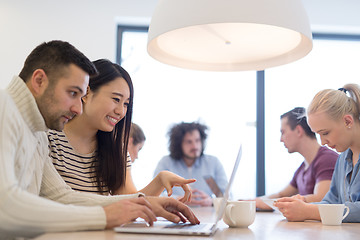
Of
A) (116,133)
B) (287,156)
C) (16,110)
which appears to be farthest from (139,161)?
(16,110)

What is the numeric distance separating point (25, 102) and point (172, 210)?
0.55 meters

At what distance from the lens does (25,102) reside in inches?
44.8

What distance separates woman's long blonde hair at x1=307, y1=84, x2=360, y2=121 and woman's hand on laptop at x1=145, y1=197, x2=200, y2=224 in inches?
38.3

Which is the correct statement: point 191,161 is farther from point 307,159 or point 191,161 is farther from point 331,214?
point 331,214

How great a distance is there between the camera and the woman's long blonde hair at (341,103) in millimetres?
1867

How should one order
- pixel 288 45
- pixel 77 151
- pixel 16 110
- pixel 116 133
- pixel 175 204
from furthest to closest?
pixel 116 133, pixel 77 151, pixel 288 45, pixel 175 204, pixel 16 110

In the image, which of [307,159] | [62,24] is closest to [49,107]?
[307,159]

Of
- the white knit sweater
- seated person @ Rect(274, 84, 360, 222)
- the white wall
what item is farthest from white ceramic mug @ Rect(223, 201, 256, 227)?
the white wall

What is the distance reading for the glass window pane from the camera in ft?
13.0

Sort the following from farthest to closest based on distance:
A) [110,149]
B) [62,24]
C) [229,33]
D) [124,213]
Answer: [62,24] < [110,149] < [229,33] < [124,213]

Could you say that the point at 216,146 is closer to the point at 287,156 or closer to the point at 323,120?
the point at 287,156

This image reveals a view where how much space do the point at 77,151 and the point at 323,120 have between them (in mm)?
1130

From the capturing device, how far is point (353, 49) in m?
4.28

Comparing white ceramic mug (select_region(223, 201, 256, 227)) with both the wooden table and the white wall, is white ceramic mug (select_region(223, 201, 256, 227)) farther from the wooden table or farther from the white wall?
the white wall
